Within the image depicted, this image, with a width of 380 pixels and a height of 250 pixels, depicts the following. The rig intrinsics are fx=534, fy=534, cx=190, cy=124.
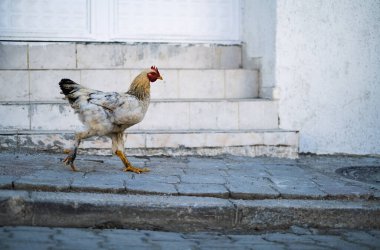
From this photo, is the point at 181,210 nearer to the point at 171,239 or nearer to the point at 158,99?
the point at 171,239

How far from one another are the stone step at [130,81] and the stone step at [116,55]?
0.51 m

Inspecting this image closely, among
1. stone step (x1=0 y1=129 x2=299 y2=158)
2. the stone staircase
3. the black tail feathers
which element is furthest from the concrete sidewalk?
the stone staircase

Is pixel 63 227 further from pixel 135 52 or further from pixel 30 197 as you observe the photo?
pixel 135 52

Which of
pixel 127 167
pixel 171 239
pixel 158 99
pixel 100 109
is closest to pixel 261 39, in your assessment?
pixel 158 99

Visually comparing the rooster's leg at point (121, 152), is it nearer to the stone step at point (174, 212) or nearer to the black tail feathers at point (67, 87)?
the black tail feathers at point (67, 87)

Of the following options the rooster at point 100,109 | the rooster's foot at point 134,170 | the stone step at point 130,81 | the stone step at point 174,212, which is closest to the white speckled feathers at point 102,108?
the rooster at point 100,109

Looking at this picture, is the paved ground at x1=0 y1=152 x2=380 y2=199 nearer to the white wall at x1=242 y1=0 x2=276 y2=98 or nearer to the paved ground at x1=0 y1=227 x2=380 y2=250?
the paved ground at x1=0 y1=227 x2=380 y2=250

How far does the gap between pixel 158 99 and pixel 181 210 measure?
10.9ft

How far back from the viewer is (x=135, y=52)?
319 inches

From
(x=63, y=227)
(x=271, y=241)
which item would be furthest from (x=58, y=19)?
(x=271, y=241)

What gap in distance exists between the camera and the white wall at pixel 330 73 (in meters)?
7.36

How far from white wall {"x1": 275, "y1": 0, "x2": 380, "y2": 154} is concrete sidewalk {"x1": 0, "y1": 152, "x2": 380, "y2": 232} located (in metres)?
2.03

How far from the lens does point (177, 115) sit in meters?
7.02

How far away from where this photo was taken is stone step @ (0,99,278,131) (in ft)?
22.0
